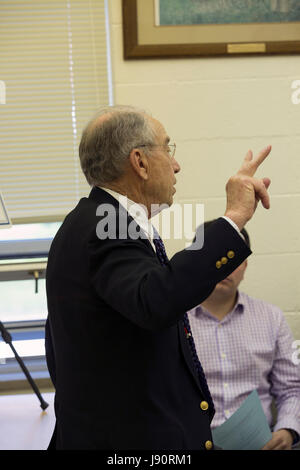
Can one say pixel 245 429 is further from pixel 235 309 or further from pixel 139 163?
pixel 139 163

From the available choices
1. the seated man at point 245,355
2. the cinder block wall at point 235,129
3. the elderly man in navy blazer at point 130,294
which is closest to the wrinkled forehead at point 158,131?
the elderly man in navy blazer at point 130,294

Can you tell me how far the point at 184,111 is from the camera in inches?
87.3

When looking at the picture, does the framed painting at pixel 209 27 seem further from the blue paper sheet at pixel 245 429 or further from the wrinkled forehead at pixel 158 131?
the blue paper sheet at pixel 245 429

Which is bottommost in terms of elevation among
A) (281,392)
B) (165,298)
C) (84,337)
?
(281,392)

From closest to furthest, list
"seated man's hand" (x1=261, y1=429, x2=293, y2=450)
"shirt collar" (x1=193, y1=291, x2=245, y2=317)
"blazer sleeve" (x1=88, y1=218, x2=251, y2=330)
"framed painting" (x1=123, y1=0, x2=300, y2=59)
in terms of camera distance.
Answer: "blazer sleeve" (x1=88, y1=218, x2=251, y2=330) < "seated man's hand" (x1=261, y1=429, x2=293, y2=450) < "shirt collar" (x1=193, y1=291, x2=245, y2=317) < "framed painting" (x1=123, y1=0, x2=300, y2=59)

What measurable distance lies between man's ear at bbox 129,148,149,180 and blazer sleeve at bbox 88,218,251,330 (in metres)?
0.19

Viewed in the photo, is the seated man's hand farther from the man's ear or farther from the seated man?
the man's ear

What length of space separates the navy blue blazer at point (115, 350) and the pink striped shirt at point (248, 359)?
2.55ft

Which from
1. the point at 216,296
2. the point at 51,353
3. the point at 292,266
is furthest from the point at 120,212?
the point at 292,266

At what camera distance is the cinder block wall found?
86.6 inches

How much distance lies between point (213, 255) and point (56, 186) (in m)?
1.44

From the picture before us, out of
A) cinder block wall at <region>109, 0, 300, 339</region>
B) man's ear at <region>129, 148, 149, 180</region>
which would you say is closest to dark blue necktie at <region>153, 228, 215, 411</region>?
man's ear at <region>129, 148, 149, 180</region>

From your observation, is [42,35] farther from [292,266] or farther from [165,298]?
[165,298]

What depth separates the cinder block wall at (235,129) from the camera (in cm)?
220
